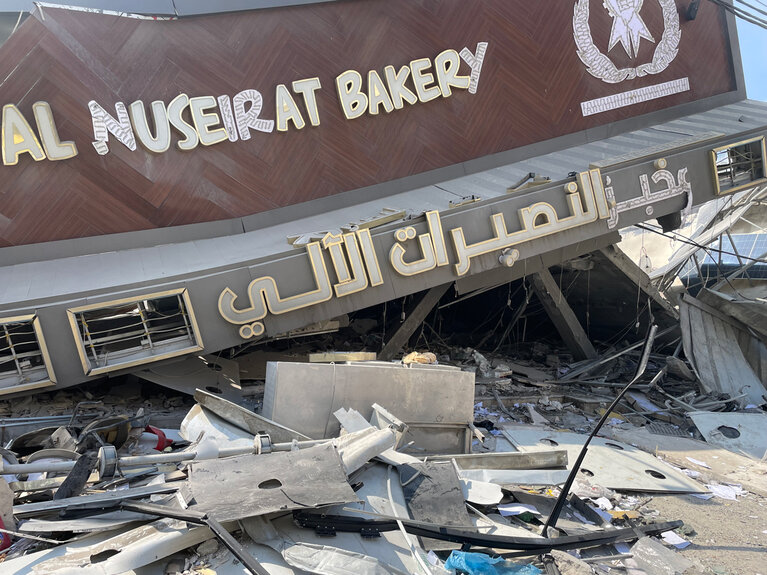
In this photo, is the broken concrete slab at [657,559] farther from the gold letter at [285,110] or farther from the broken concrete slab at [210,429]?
the gold letter at [285,110]

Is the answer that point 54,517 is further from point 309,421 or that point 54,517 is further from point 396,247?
point 396,247

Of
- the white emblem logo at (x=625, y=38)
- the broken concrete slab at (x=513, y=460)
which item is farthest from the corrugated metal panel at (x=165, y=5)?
the broken concrete slab at (x=513, y=460)

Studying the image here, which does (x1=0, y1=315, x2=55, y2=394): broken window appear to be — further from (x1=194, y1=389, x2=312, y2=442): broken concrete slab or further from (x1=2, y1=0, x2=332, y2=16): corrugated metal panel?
(x1=2, y1=0, x2=332, y2=16): corrugated metal panel

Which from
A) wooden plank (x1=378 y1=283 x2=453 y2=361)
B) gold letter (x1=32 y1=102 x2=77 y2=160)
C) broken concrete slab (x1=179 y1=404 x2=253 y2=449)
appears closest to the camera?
broken concrete slab (x1=179 y1=404 x2=253 y2=449)

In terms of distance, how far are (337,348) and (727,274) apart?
32.7 feet

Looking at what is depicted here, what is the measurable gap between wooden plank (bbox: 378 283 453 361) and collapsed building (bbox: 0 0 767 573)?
0.22 ft

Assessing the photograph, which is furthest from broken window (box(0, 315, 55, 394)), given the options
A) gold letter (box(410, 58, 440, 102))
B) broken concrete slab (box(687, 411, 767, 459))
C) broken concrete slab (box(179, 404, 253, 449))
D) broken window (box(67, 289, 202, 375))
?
broken concrete slab (box(687, 411, 767, 459))

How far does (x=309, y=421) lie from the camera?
666cm

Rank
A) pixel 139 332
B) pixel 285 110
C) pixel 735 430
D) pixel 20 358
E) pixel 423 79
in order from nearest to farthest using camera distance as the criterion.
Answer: pixel 20 358
pixel 139 332
pixel 735 430
pixel 285 110
pixel 423 79

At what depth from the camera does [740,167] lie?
41.0ft

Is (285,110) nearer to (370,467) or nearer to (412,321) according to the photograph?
(412,321)

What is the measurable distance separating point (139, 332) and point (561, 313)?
8672 mm

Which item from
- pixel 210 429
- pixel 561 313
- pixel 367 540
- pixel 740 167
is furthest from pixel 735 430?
pixel 210 429

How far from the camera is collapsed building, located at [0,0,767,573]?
213 inches
